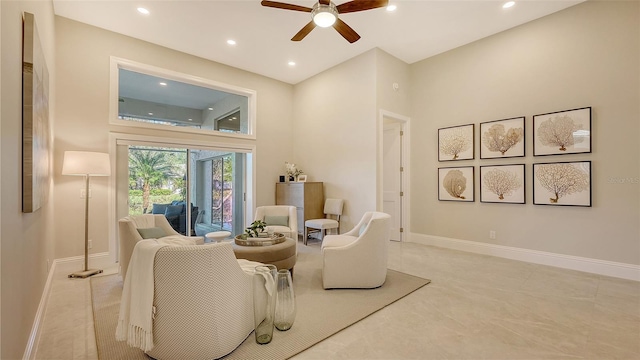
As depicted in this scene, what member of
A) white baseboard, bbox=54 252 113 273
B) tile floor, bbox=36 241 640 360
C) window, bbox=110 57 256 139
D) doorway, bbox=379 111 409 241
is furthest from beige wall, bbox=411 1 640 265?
white baseboard, bbox=54 252 113 273

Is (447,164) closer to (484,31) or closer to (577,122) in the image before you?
(577,122)

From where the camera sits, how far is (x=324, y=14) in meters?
2.91

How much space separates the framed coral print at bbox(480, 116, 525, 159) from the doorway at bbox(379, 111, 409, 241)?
1.45 meters

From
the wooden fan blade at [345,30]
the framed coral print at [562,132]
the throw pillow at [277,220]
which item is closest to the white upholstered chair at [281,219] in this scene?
the throw pillow at [277,220]

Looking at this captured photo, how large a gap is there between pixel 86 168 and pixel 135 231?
1181 millimetres

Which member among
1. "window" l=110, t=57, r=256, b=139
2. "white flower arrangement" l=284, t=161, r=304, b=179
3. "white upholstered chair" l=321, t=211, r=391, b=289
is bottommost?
"white upholstered chair" l=321, t=211, r=391, b=289

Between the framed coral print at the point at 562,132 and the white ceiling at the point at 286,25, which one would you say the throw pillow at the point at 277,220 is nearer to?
the white ceiling at the point at 286,25

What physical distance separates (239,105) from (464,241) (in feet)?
17.3

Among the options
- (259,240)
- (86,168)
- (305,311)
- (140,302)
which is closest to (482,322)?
(305,311)

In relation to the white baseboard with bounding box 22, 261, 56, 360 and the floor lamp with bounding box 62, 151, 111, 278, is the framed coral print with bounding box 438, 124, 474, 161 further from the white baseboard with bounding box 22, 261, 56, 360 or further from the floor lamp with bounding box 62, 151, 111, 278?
the white baseboard with bounding box 22, 261, 56, 360

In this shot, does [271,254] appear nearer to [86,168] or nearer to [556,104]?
[86,168]

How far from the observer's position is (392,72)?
17.3 feet

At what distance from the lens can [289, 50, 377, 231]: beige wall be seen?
5.02 metres

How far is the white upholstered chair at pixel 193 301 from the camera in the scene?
1.75 metres
